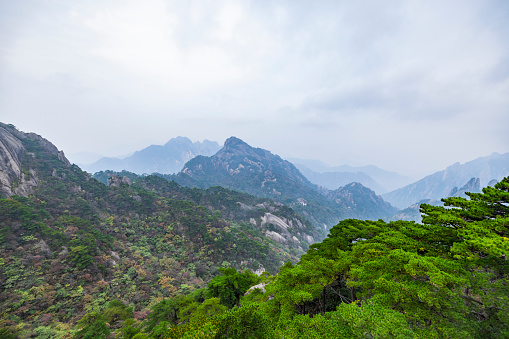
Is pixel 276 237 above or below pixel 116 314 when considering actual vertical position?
below

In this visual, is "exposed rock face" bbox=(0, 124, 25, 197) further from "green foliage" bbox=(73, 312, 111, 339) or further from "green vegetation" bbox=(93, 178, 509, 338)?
"green vegetation" bbox=(93, 178, 509, 338)

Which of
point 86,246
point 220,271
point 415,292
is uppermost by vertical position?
point 415,292

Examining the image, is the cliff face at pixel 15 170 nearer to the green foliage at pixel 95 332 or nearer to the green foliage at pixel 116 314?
the green foliage at pixel 116 314

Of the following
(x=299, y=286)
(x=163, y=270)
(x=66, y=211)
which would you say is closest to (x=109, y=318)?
(x=163, y=270)

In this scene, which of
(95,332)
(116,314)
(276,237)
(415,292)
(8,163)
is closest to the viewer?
(415,292)

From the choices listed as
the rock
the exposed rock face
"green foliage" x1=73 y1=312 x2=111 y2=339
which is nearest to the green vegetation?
"green foliage" x1=73 y1=312 x2=111 y2=339

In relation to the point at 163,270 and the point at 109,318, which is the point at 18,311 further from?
the point at 163,270

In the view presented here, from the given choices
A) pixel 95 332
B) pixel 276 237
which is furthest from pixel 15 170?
pixel 276 237

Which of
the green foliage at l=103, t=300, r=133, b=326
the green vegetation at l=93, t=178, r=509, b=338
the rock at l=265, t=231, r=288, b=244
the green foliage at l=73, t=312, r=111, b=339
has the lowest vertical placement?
the rock at l=265, t=231, r=288, b=244

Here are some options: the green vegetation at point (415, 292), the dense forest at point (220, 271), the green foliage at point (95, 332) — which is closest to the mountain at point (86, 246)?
the dense forest at point (220, 271)

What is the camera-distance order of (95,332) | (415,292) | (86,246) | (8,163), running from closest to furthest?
1. (415,292)
2. (95,332)
3. (86,246)
4. (8,163)

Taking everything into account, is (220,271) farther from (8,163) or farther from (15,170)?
(8,163)

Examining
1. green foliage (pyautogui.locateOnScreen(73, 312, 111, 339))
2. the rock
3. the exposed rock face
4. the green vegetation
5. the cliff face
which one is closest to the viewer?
the green vegetation

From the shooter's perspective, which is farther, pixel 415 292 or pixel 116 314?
pixel 116 314
